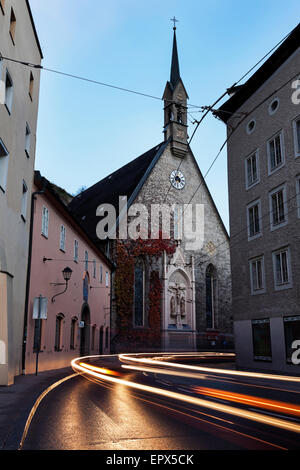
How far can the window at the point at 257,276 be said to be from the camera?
20922 millimetres

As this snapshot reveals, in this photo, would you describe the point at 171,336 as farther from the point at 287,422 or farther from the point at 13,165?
the point at 287,422

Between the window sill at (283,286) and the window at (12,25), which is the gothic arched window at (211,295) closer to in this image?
the window sill at (283,286)

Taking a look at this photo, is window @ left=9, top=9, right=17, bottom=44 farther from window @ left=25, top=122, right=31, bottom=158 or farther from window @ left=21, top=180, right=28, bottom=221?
window @ left=21, top=180, right=28, bottom=221

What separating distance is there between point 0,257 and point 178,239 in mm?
29210

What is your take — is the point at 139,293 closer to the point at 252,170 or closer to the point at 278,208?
A: the point at 252,170

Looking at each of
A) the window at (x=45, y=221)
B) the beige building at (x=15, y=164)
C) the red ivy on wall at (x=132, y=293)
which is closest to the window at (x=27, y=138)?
the beige building at (x=15, y=164)

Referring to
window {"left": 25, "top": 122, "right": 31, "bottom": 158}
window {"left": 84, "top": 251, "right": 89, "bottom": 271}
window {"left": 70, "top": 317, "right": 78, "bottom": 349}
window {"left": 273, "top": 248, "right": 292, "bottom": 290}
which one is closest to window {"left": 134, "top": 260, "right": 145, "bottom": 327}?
window {"left": 84, "top": 251, "right": 89, "bottom": 271}

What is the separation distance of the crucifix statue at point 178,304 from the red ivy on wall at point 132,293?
144 cm

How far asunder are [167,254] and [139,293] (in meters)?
4.21

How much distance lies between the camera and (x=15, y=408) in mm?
7473

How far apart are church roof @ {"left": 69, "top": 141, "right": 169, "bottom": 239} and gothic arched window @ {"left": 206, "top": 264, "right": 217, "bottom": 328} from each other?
34.8ft

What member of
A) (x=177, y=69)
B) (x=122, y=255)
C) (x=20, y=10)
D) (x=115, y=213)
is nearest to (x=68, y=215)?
(x=20, y=10)

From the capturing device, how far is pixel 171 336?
122 ft

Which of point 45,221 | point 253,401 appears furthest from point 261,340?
point 253,401
